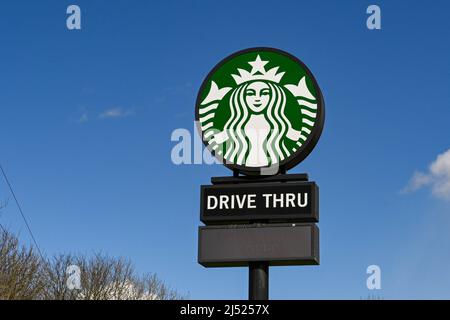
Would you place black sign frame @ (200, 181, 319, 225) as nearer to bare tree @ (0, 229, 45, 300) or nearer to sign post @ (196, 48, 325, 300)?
sign post @ (196, 48, 325, 300)

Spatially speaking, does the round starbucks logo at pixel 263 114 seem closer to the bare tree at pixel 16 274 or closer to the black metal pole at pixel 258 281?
the black metal pole at pixel 258 281

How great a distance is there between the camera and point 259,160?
619 inches

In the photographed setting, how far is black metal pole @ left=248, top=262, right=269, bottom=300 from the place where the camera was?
15.1m

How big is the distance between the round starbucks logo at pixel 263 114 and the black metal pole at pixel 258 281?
1800 millimetres

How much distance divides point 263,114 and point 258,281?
3.17 metres

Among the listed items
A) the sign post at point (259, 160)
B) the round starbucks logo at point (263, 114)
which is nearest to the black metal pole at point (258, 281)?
the sign post at point (259, 160)

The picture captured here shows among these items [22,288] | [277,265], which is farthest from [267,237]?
[22,288]

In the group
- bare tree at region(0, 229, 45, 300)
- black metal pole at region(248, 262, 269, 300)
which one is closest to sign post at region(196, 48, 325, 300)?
black metal pole at region(248, 262, 269, 300)

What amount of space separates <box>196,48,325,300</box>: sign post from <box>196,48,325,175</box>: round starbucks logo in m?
0.02

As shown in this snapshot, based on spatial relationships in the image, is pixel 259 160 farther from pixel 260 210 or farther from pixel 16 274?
pixel 16 274

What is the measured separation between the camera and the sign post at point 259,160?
15.1 metres

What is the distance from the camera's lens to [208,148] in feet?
52.2
